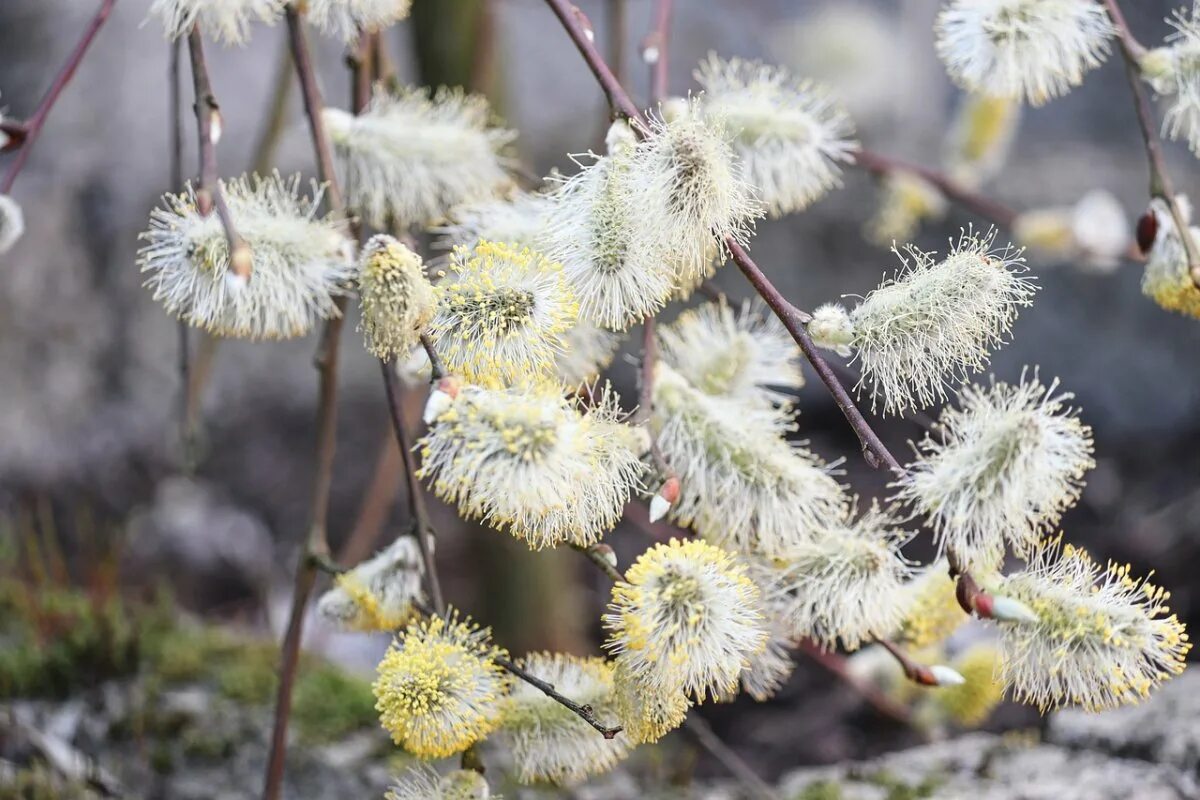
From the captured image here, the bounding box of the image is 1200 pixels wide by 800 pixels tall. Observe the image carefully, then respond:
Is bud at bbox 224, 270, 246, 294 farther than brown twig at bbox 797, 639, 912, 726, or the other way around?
brown twig at bbox 797, 639, 912, 726

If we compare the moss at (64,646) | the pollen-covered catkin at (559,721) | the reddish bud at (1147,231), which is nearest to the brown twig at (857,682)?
the pollen-covered catkin at (559,721)

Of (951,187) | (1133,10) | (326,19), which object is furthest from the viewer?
(1133,10)

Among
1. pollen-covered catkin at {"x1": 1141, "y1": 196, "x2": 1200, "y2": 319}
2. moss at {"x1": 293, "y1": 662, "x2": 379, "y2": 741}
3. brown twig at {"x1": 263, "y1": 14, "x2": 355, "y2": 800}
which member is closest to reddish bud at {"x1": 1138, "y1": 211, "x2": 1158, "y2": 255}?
pollen-covered catkin at {"x1": 1141, "y1": 196, "x2": 1200, "y2": 319}

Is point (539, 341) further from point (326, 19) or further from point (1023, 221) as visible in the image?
point (1023, 221)

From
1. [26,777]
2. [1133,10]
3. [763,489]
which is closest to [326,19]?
[763,489]

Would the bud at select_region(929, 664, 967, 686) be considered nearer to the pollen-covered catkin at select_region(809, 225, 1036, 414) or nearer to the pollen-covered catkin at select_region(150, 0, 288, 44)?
the pollen-covered catkin at select_region(809, 225, 1036, 414)
